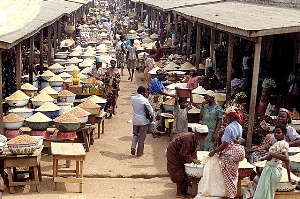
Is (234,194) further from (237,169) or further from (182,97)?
(182,97)

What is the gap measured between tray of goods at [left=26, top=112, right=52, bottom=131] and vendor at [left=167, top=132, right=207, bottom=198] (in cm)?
299

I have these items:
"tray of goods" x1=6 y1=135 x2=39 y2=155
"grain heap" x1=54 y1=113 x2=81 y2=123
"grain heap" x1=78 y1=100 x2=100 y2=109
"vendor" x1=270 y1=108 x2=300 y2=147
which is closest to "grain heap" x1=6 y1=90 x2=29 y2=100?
"grain heap" x1=78 y1=100 x2=100 y2=109

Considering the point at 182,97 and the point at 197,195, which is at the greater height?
the point at 182,97

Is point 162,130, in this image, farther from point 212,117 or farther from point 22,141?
point 22,141

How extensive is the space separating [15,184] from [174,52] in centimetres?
1561

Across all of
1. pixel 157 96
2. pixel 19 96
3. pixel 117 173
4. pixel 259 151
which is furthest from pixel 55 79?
pixel 259 151

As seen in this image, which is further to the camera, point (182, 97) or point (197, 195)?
point (182, 97)

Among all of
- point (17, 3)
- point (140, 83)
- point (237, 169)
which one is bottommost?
point (140, 83)

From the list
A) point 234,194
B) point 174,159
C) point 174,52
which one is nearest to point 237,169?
point 234,194

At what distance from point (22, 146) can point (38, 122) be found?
1956 mm

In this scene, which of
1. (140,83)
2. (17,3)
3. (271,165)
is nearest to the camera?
(17,3)

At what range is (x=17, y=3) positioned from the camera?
4.13 meters

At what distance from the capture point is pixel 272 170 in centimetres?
724

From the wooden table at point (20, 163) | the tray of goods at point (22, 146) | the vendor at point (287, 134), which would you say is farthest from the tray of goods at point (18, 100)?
the vendor at point (287, 134)
